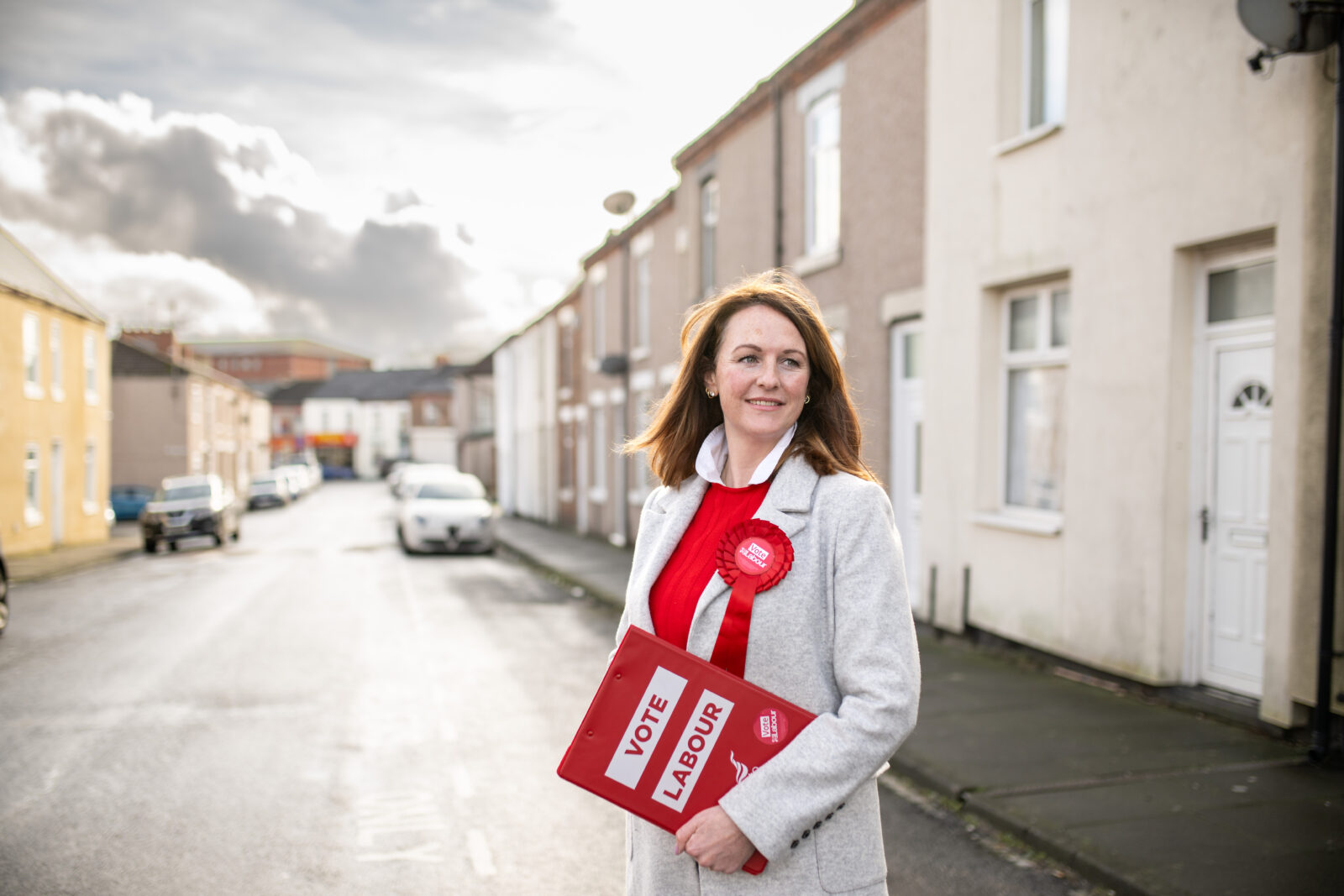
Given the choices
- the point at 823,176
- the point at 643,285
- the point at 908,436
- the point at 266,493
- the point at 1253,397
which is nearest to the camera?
the point at 1253,397

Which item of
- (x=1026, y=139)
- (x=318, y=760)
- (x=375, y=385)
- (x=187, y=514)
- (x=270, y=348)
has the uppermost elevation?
(x=270, y=348)

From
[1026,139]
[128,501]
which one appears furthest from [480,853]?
[128,501]

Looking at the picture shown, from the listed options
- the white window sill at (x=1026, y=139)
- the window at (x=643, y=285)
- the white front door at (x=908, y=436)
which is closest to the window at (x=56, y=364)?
the window at (x=643, y=285)

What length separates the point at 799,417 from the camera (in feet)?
7.42

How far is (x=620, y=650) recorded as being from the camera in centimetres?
205

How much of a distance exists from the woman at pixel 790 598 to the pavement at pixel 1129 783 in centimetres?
273

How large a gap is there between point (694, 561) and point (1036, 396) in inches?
288

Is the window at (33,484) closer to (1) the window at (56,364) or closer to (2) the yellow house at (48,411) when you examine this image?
(2) the yellow house at (48,411)

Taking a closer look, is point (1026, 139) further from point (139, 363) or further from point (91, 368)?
point (139, 363)

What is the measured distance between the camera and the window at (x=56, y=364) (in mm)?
25078

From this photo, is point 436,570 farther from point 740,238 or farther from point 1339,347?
point 1339,347

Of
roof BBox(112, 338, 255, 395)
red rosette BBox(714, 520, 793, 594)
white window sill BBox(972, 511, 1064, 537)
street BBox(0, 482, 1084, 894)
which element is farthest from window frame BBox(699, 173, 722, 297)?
roof BBox(112, 338, 255, 395)

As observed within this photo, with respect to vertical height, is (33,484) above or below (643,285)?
below

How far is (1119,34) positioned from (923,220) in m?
2.94
